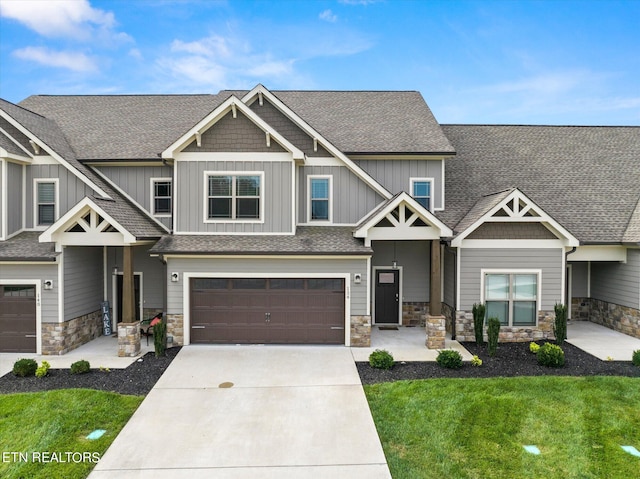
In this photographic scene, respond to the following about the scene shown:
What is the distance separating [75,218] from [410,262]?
11.1 meters

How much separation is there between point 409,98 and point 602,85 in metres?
26.7

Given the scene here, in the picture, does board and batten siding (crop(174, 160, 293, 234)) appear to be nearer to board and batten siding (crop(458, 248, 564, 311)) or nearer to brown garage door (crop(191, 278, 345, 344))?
brown garage door (crop(191, 278, 345, 344))

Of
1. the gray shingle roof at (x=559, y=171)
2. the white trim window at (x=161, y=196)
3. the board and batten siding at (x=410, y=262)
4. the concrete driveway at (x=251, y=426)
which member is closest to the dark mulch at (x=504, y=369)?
the concrete driveway at (x=251, y=426)

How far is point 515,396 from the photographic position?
26.8 ft

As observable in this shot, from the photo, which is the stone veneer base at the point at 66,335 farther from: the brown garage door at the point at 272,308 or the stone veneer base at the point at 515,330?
the stone veneer base at the point at 515,330

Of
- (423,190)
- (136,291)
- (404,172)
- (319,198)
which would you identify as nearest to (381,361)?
(319,198)

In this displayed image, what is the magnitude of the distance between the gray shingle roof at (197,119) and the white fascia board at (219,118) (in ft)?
6.86

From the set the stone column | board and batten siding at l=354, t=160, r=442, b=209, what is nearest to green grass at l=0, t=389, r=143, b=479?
the stone column

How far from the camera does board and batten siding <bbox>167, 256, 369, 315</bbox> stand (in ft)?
38.2

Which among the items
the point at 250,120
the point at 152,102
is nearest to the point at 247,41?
the point at 152,102

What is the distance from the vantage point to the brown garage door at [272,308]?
11.8 metres

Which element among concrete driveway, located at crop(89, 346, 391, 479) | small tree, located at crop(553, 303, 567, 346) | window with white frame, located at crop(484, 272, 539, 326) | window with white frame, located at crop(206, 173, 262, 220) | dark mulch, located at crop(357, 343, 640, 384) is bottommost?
concrete driveway, located at crop(89, 346, 391, 479)

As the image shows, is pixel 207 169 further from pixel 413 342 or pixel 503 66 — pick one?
pixel 503 66

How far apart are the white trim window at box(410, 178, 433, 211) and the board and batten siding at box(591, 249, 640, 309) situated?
7081mm
